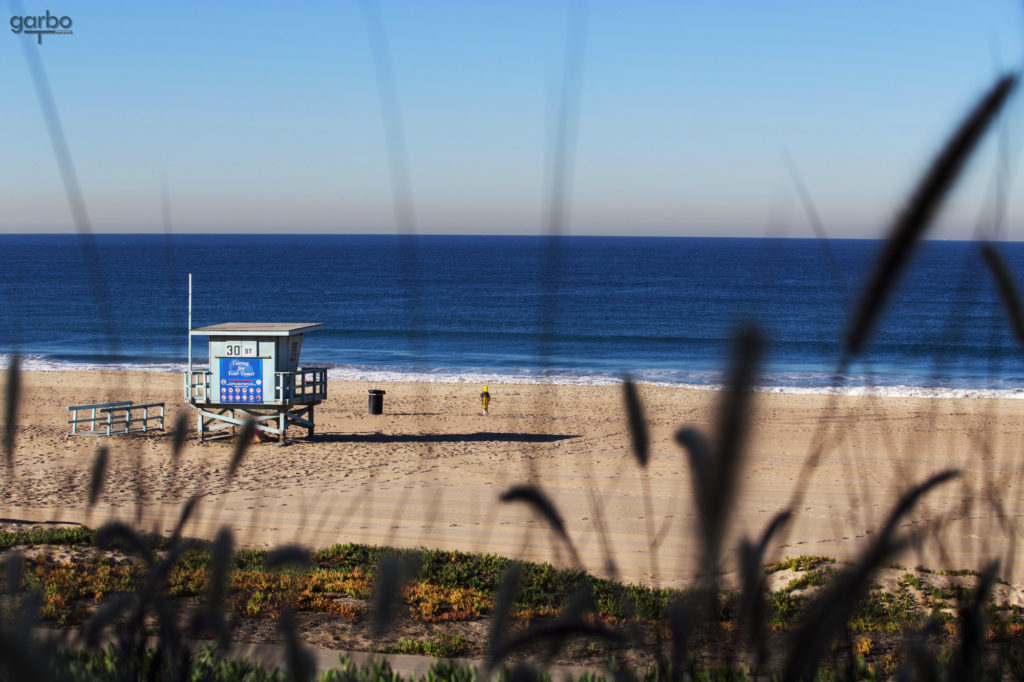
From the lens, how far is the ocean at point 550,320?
6.55 feet

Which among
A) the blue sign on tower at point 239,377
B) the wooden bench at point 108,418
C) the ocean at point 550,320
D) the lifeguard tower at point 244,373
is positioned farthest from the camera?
the wooden bench at point 108,418

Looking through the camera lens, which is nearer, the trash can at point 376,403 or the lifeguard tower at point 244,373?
the lifeguard tower at point 244,373

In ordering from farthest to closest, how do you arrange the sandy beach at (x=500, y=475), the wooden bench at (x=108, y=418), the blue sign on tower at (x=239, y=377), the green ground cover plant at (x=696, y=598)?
the wooden bench at (x=108, y=418)
the blue sign on tower at (x=239, y=377)
the sandy beach at (x=500, y=475)
the green ground cover plant at (x=696, y=598)

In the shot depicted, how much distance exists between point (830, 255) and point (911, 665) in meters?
0.82

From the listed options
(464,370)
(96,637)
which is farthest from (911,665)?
(464,370)

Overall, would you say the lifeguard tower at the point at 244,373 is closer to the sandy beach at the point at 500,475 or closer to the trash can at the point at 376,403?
the sandy beach at the point at 500,475

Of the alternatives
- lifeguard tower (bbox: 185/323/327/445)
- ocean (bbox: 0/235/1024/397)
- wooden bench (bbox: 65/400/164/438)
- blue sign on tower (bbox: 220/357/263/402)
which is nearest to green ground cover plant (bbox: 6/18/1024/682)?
ocean (bbox: 0/235/1024/397)

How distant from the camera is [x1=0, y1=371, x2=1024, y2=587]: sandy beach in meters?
8.82

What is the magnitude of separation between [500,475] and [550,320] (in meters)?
13.0

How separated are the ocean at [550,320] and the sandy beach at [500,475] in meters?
0.39

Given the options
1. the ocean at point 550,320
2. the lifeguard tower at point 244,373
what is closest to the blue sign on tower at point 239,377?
the lifeguard tower at point 244,373

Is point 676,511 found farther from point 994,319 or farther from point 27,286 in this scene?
point 27,286

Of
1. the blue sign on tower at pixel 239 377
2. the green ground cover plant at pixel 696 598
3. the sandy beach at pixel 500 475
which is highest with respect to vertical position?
the green ground cover plant at pixel 696 598

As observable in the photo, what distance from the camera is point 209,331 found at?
17.7 metres
